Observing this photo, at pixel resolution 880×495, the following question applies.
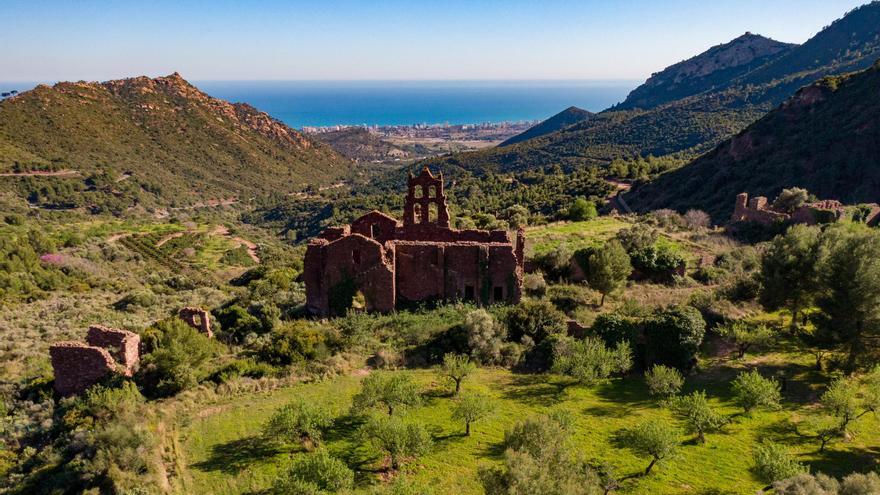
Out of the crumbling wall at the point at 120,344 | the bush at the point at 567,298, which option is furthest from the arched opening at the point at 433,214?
the crumbling wall at the point at 120,344

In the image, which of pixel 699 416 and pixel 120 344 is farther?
pixel 120 344

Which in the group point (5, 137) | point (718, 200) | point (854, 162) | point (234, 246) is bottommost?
point (234, 246)

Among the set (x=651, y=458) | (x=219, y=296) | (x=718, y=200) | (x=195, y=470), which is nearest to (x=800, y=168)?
(x=718, y=200)

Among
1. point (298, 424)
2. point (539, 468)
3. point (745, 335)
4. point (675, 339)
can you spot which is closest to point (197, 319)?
point (298, 424)

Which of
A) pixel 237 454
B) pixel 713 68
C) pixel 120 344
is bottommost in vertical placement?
pixel 237 454

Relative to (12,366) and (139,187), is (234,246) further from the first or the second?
(12,366)

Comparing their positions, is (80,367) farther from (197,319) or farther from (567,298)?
(567,298)

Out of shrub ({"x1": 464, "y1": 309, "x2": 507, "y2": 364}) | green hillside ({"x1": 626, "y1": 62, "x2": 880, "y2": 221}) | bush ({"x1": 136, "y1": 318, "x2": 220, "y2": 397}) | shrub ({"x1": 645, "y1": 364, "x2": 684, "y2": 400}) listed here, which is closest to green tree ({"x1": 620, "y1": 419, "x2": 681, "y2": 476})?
shrub ({"x1": 645, "y1": 364, "x2": 684, "y2": 400})
